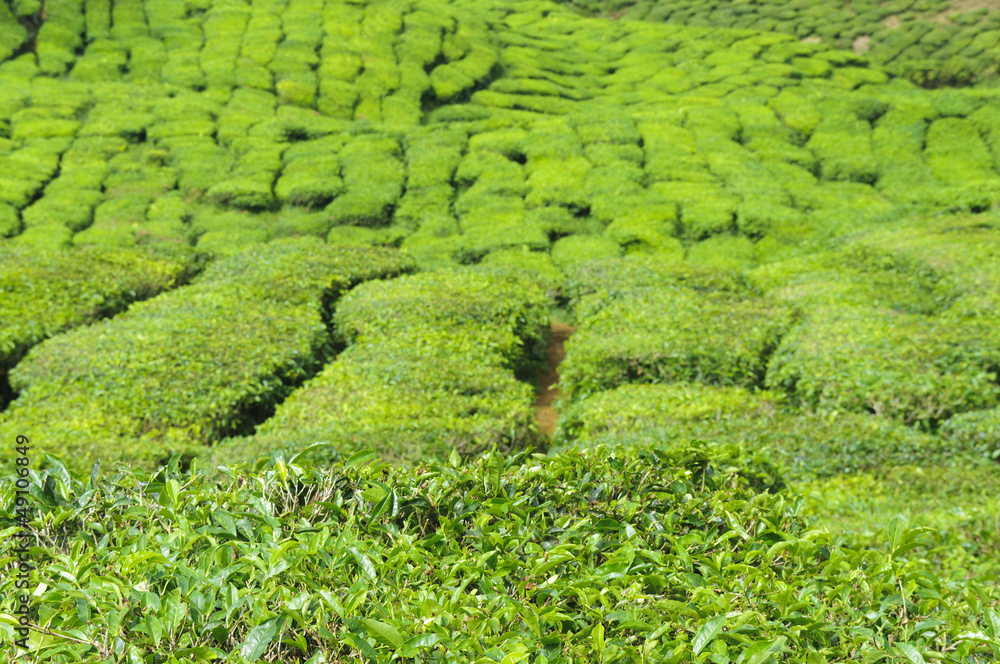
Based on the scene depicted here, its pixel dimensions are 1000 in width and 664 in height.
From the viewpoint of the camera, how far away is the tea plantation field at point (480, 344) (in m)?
3.08

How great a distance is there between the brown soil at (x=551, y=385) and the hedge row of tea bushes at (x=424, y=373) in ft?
1.52

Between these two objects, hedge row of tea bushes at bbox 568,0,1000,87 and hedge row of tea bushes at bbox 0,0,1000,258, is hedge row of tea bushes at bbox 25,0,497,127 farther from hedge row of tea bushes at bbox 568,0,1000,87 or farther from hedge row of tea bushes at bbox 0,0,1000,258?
hedge row of tea bushes at bbox 568,0,1000,87

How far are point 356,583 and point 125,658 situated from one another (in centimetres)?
87

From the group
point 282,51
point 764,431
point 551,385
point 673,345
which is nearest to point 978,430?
point 764,431

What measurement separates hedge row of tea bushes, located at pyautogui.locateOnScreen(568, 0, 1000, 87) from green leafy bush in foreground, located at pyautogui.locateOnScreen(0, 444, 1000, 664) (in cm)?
4068

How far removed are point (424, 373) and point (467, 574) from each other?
7274 mm

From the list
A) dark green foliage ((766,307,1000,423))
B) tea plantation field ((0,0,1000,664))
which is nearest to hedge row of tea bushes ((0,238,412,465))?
tea plantation field ((0,0,1000,664))

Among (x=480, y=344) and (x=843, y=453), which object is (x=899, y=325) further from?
(x=480, y=344)

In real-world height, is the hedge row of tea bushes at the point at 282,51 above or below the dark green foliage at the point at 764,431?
above

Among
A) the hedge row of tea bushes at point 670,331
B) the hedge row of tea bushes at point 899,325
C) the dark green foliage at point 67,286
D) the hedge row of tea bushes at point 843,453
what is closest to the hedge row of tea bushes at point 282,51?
the dark green foliage at point 67,286

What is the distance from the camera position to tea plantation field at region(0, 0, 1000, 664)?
3.08 m

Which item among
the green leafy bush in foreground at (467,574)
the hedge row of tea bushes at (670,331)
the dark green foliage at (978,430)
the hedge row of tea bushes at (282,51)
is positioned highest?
the hedge row of tea bushes at (282,51)

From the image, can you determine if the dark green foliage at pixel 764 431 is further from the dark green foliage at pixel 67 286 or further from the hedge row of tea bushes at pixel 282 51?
the hedge row of tea bushes at pixel 282 51

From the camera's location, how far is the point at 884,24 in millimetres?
43125
